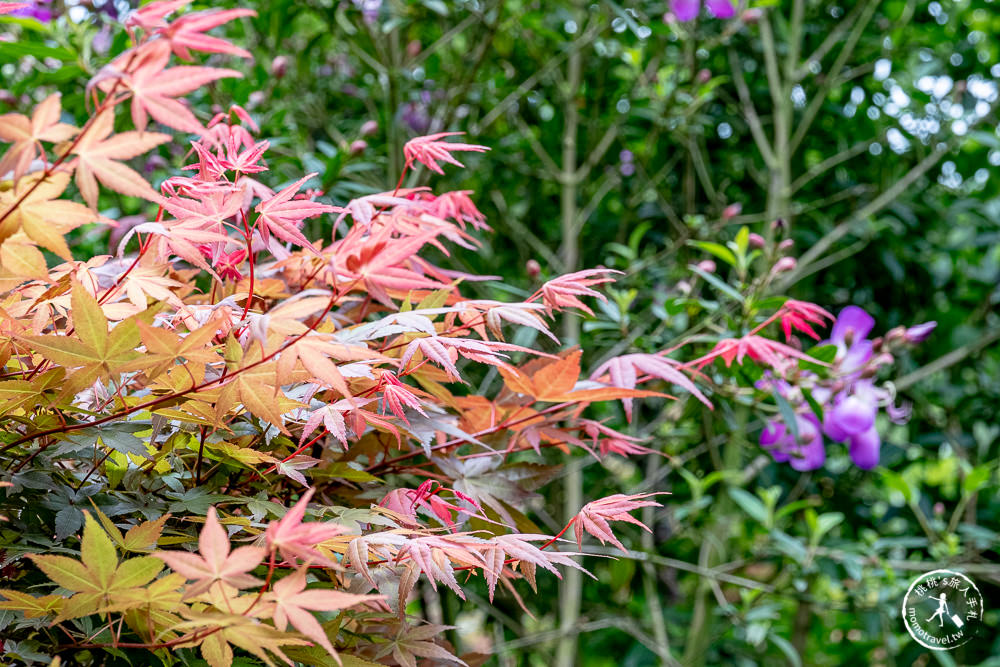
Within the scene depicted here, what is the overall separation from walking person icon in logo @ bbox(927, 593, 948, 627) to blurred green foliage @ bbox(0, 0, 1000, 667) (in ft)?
0.23

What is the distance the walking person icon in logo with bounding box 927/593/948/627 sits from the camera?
161 cm

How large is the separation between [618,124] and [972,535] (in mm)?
1136

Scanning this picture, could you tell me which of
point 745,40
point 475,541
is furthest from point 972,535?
point 475,541

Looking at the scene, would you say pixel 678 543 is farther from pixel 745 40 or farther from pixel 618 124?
pixel 745 40

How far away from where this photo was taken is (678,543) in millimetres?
2080

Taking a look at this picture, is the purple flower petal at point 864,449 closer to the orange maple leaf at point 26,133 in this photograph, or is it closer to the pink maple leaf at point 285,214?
the pink maple leaf at point 285,214

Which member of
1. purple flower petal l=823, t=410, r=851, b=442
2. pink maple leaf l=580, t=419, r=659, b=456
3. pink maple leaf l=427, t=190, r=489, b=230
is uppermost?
pink maple leaf l=427, t=190, r=489, b=230

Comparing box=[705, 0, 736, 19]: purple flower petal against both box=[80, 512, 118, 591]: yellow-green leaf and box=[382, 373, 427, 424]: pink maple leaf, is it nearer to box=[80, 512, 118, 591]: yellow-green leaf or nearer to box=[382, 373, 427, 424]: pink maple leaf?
box=[382, 373, 427, 424]: pink maple leaf

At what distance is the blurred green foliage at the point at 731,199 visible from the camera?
1.71m

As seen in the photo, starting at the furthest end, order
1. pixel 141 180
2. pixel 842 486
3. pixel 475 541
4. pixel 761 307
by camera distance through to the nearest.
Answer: pixel 842 486
pixel 761 307
pixel 475 541
pixel 141 180

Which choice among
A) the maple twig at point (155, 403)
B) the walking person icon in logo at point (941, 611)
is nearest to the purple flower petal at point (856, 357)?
the walking person icon in logo at point (941, 611)

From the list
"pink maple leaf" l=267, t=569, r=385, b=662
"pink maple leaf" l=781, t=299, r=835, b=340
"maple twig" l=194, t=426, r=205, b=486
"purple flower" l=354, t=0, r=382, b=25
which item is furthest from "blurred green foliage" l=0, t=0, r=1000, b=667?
"pink maple leaf" l=267, t=569, r=385, b=662

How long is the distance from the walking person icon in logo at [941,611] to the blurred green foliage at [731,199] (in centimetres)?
7

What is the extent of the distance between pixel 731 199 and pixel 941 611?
107 cm
